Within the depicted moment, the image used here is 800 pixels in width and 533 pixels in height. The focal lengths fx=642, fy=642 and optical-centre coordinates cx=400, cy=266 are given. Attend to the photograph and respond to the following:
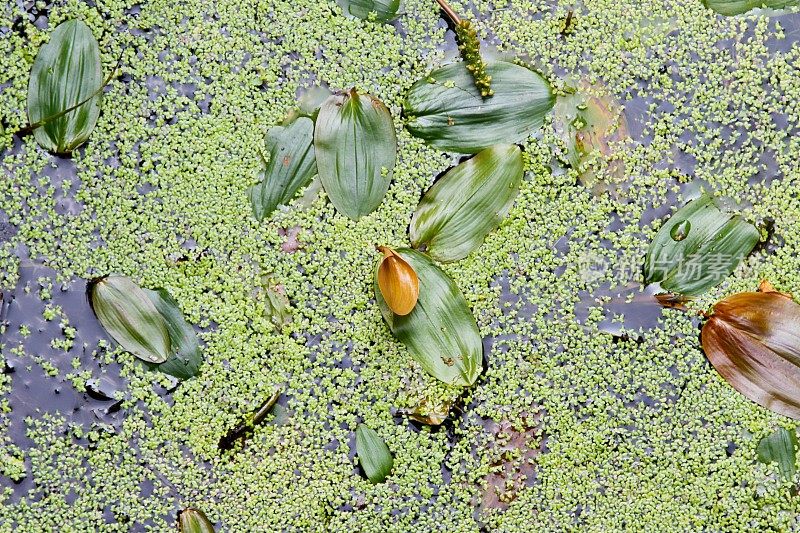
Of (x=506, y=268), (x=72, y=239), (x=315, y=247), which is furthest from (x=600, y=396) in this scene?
(x=72, y=239)

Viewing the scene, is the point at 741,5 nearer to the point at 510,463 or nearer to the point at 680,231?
the point at 680,231

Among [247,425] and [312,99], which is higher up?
[312,99]

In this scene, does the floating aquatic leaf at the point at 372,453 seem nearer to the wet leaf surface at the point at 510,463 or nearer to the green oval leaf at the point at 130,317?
the wet leaf surface at the point at 510,463

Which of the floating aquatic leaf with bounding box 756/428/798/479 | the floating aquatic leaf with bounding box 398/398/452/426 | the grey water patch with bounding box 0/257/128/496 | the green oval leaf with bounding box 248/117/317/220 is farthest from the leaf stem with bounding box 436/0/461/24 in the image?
the floating aquatic leaf with bounding box 756/428/798/479

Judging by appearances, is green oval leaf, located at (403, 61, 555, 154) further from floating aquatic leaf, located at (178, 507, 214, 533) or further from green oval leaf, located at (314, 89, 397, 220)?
floating aquatic leaf, located at (178, 507, 214, 533)

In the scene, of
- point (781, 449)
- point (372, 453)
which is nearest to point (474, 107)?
point (372, 453)

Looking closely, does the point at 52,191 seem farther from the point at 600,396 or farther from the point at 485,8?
the point at 600,396

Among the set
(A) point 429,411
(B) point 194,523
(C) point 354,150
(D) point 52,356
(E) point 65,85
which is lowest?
(B) point 194,523
